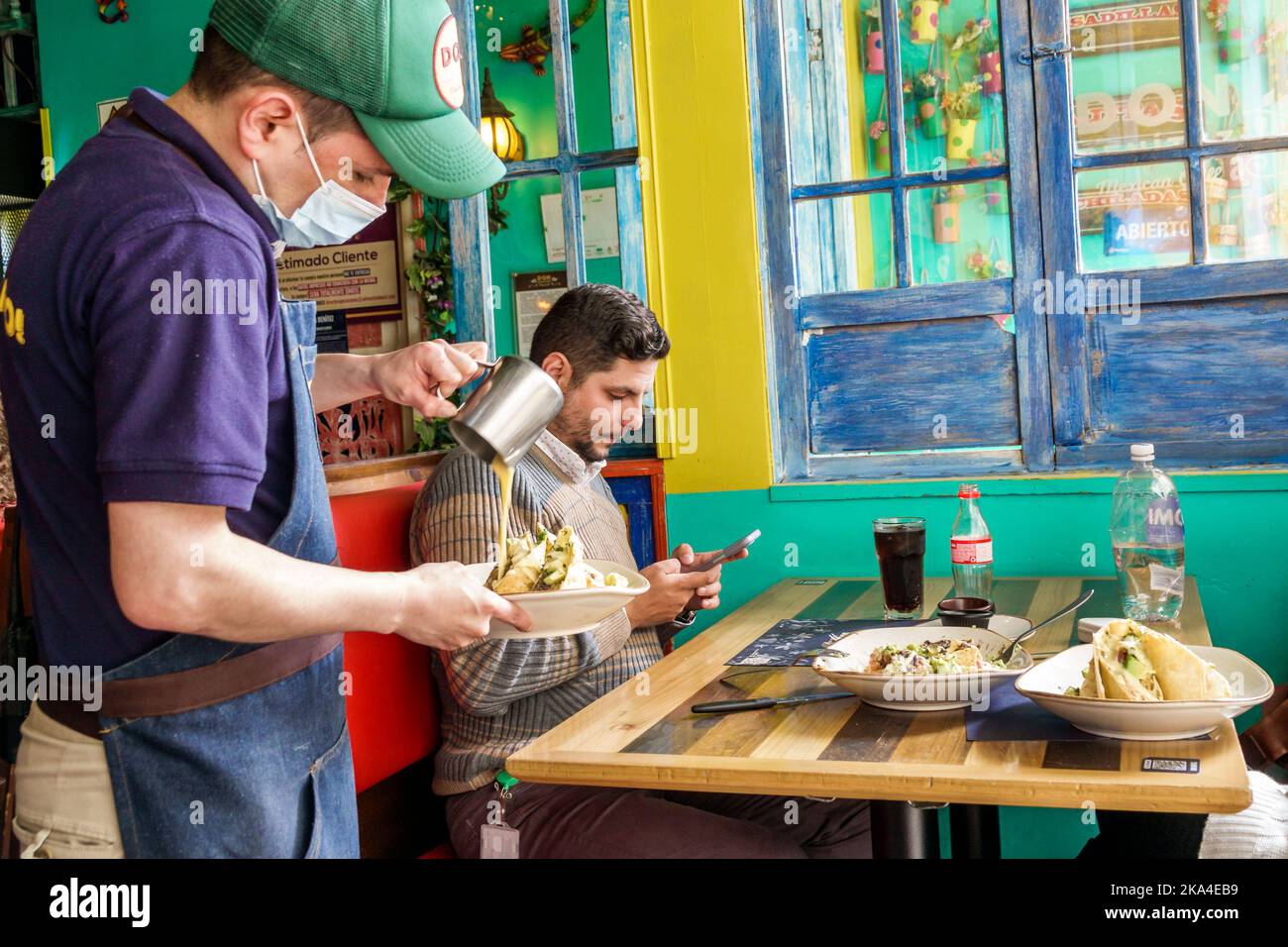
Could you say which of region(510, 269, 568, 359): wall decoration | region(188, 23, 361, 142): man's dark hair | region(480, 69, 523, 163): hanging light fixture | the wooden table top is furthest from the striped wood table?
region(480, 69, 523, 163): hanging light fixture

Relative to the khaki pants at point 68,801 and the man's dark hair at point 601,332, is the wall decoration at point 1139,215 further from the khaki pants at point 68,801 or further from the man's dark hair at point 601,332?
the khaki pants at point 68,801

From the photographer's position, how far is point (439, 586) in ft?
4.62

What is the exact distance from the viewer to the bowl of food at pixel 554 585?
5.44 feet

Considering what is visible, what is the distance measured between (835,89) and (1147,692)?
7.17ft

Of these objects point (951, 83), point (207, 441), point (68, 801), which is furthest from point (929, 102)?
point (68, 801)

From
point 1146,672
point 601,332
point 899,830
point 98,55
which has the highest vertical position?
point 98,55

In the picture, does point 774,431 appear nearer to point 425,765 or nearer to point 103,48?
point 425,765

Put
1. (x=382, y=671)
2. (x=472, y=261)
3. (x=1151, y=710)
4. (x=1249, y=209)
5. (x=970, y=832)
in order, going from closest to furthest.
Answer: (x=1151, y=710), (x=970, y=832), (x=382, y=671), (x=1249, y=209), (x=472, y=261)

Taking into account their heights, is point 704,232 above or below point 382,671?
above

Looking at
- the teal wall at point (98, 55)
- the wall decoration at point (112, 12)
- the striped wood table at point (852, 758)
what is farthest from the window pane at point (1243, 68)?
the wall decoration at point (112, 12)

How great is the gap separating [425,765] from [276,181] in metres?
1.49

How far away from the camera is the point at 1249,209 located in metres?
2.86

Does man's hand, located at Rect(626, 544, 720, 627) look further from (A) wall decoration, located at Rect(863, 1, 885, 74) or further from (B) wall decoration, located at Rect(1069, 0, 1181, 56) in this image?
(B) wall decoration, located at Rect(1069, 0, 1181, 56)

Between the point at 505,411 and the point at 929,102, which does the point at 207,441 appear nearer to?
the point at 505,411
